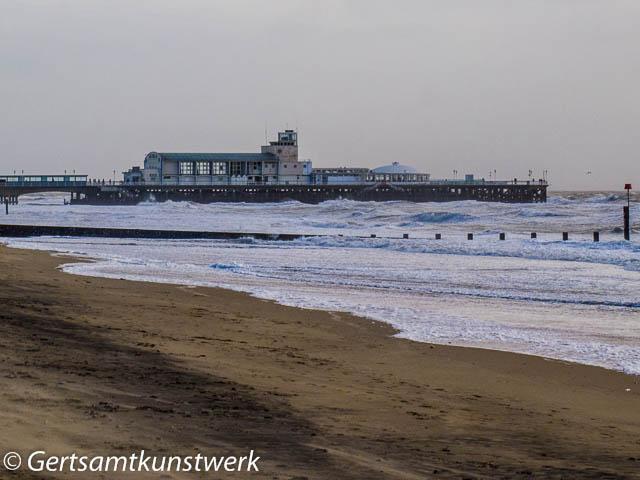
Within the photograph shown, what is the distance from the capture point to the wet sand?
15.4 ft

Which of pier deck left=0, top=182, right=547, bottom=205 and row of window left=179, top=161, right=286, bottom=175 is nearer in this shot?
pier deck left=0, top=182, right=547, bottom=205

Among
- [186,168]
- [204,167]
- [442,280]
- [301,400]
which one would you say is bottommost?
[442,280]

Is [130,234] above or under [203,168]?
under

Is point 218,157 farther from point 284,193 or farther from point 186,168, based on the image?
point 284,193

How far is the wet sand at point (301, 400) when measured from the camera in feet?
15.4

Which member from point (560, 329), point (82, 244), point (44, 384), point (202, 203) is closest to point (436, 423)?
point (44, 384)

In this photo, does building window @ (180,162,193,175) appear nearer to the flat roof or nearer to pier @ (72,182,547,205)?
the flat roof

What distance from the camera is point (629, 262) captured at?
2116cm

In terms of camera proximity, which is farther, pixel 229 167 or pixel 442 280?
pixel 229 167

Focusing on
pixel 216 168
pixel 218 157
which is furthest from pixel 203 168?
pixel 218 157

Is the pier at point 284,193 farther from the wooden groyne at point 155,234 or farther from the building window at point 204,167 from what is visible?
the wooden groyne at point 155,234

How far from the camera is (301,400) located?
6066mm

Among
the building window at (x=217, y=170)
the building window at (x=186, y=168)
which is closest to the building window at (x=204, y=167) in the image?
the building window at (x=217, y=170)

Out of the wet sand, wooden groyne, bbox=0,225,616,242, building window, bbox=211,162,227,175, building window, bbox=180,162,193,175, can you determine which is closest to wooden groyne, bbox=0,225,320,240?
wooden groyne, bbox=0,225,616,242
